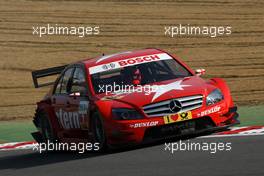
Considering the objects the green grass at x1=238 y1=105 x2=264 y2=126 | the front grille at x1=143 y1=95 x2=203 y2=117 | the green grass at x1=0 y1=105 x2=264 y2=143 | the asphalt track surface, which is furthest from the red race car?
the green grass at x1=238 y1=105 x2=264 y2=126

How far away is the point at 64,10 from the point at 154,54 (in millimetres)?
15289

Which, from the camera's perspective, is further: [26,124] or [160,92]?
[26,124]

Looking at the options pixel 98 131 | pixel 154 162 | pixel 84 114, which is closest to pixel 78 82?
pixel 84 114

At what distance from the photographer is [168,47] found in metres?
24.4

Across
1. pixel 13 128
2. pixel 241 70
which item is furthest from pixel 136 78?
pixel 241 70

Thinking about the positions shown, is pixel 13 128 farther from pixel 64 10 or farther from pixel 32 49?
pixel 64 10

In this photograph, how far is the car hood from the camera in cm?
1121

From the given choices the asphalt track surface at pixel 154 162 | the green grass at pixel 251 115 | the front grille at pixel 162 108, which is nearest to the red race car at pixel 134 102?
the front grille at pixel 162 108

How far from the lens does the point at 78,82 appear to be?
1265cm

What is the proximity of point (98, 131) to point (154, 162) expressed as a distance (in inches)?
61.9

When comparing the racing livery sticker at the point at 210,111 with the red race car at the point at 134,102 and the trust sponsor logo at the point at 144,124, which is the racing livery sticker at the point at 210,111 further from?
the trust sponsor logo at the point at 144,124

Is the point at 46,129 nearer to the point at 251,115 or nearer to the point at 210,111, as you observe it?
the point at 210,111

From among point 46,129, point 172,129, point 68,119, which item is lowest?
point 46,129

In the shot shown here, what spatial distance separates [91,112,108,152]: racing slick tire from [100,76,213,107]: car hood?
27 cm
